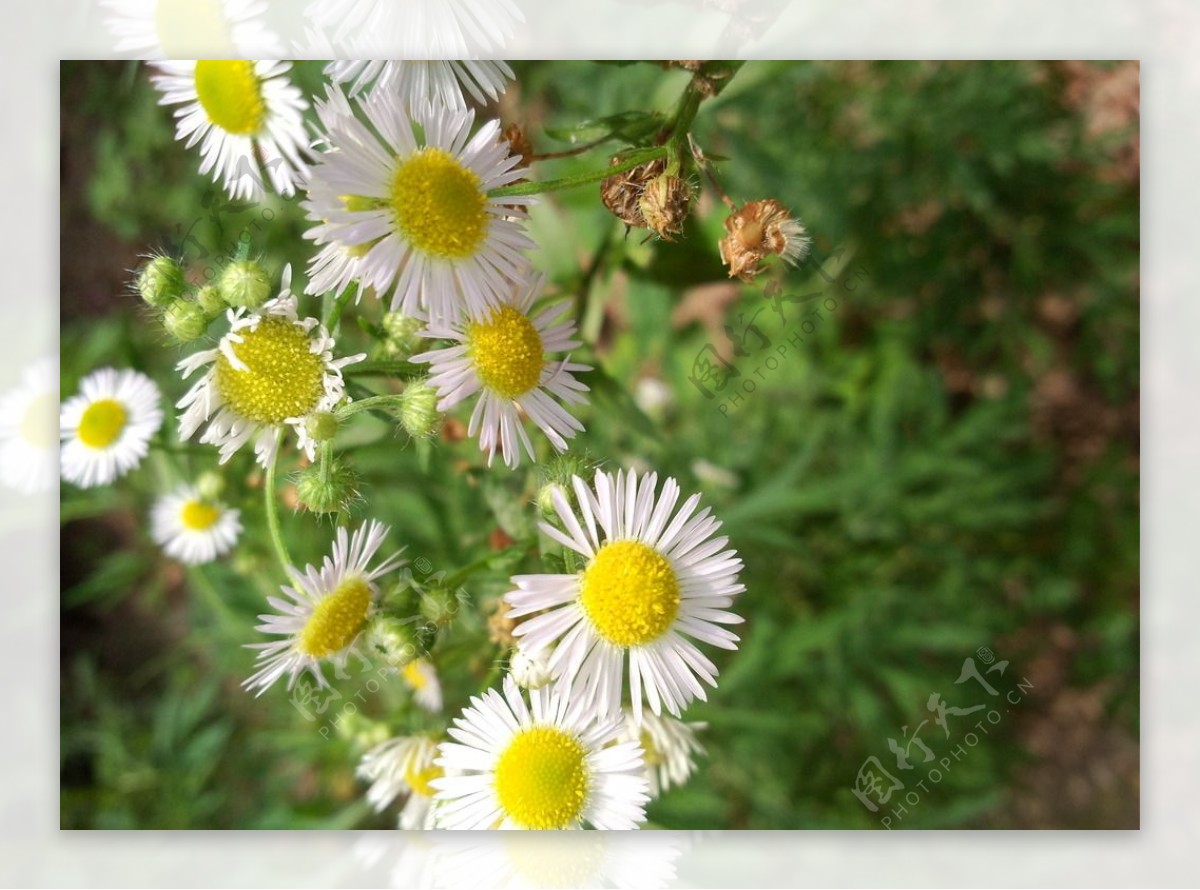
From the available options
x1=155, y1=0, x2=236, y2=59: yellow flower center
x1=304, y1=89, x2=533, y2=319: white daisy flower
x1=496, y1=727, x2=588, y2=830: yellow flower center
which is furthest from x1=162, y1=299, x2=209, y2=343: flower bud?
x1=496, y1=727, x2=588, y2=830: yellow flower center

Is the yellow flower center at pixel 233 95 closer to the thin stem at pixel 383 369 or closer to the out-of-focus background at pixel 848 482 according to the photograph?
the out-of-focus background at pixel 848 482

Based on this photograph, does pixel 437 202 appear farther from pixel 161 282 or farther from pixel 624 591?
pixel 624 591

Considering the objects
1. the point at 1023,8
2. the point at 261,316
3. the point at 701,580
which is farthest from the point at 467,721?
the point at 1023,8

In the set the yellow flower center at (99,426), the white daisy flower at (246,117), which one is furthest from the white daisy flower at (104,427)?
the white daisy flower at (246,117)

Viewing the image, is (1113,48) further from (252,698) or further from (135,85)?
(252,698)

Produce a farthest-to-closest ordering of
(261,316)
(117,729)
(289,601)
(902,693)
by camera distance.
A: (902,693)
(117,729)
(289,601)
(261,316)

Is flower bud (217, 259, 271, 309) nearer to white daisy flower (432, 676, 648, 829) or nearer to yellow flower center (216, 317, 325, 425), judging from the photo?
yellow flower center (216, 317, 325, 425)

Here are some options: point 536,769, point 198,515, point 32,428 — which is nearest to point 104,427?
point 32,428
